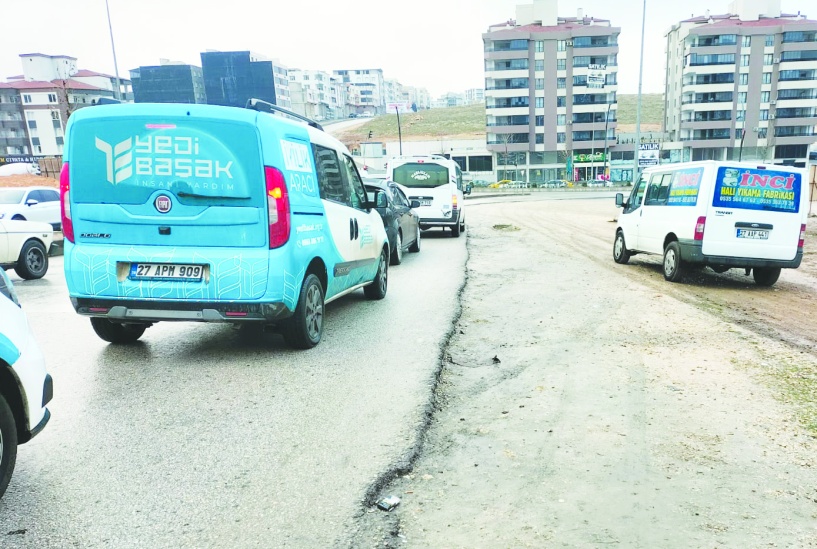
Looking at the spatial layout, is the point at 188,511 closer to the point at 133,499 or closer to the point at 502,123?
the point at 133,499

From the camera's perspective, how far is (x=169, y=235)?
5145mm

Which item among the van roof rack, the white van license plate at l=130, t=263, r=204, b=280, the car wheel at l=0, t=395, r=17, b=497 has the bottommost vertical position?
the car wheel at l=0, t=395, r=17, b=497

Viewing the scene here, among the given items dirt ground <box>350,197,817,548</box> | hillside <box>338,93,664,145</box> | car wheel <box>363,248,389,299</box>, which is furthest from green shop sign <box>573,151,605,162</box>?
car wheel <box>363,248,389,299</box>

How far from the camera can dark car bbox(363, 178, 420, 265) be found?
11.5 m

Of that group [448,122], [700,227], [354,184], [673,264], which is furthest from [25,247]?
[448,122]

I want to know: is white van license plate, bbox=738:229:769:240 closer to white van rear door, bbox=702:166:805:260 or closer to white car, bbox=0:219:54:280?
white van rear door, bbox=702:166:805:260

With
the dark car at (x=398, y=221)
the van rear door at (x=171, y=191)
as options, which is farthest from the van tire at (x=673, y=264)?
the van rear door at (x=171, y=191)

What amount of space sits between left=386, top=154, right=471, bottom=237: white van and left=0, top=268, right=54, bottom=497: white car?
13792 millimetres

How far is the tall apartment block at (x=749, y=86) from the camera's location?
77.4 meters

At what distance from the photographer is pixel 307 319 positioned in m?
5.75

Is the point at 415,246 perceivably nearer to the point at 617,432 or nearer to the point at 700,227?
the point at 700,227

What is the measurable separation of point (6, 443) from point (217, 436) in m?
1.21

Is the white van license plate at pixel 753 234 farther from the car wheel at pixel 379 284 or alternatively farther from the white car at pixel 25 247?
the white car at pixel 25 247

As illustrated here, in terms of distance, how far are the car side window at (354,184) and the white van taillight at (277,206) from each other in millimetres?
2112
